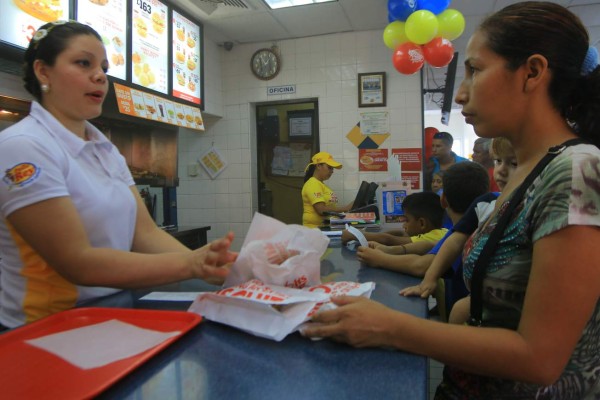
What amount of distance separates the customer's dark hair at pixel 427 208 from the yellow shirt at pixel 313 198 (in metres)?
1.99

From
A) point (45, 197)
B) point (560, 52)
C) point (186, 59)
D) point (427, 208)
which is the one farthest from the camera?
point (186, 59)

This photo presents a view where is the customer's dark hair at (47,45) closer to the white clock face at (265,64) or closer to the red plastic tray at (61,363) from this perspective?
the red plastic tray at (61,363)

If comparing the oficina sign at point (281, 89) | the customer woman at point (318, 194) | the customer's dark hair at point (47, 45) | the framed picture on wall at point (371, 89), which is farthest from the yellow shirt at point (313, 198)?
the customer's dark hair at point (47, 45)

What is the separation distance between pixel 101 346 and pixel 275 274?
1.25ft

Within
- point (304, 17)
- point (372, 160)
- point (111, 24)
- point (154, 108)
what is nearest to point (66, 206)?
point (111, 24)

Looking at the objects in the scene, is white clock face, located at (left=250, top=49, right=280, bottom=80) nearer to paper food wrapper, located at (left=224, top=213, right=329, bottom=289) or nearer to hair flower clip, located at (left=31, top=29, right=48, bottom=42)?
hair flower clip, located at (left=31, top=29, right=48, bottom=42)

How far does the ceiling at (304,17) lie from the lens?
13.1 feet

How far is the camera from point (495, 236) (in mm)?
817

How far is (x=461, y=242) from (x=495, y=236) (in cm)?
63

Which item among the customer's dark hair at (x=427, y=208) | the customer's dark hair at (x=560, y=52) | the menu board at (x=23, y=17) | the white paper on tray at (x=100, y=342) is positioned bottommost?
the white paper on tray at (x=100, y=342)

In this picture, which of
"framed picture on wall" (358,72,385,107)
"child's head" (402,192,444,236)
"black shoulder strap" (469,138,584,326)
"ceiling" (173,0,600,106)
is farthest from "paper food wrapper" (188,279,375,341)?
"framed picture on wall" (358,72,385,107)

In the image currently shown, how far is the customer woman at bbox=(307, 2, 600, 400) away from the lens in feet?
2.16

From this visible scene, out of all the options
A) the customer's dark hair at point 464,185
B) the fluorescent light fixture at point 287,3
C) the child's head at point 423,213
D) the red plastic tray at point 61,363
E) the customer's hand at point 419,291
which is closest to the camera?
the red plastic tray at point 61,363

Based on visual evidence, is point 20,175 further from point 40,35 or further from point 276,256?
point 276,256
